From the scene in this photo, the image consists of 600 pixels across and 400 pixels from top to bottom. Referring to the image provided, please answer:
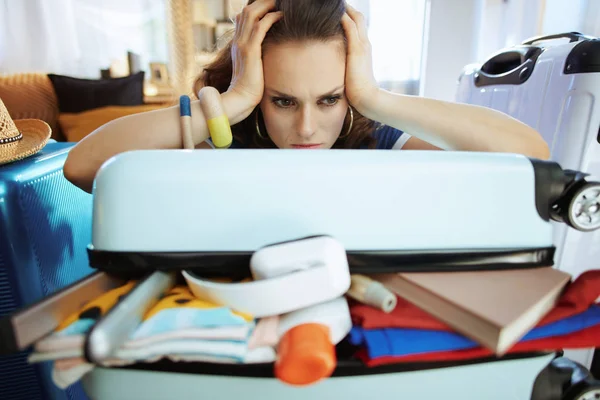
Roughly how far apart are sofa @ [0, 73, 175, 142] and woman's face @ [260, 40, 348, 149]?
141 centimetres

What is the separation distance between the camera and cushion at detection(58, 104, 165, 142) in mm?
1805

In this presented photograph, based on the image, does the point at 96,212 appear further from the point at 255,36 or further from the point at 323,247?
the point at 255,36

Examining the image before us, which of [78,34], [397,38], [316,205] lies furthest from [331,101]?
[78,34]

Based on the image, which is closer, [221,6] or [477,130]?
[477,130]

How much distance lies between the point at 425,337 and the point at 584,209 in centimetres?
21

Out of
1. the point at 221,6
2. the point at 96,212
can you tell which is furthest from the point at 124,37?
the point at 96,212

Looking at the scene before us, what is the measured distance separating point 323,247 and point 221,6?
2580 millimetres

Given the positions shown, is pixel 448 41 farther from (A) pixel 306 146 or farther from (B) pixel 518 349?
(B) pixel 518 349

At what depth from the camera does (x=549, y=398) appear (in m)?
0.38

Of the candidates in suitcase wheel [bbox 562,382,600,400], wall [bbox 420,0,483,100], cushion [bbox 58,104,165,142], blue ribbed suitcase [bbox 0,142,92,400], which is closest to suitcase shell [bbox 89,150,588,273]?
suitcase wheel [bbox 562,382,600,400]

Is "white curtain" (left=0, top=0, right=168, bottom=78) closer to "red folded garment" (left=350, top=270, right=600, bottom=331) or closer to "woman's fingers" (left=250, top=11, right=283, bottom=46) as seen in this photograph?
"woman's fingers" (left=250, top=11, right=283, bottom=46)

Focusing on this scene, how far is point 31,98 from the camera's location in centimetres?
184

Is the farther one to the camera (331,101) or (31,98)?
(31,98)

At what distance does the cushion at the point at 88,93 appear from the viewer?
1.89 meters
